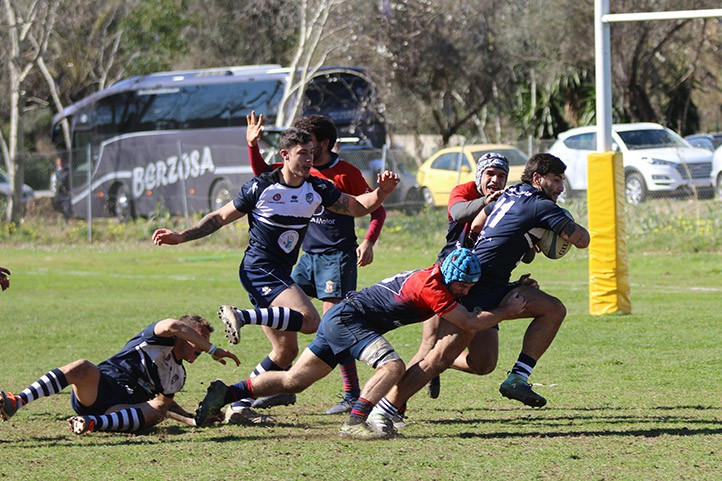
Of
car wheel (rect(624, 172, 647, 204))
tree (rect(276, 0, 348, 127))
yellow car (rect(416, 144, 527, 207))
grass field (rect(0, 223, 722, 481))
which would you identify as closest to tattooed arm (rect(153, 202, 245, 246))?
grass field (rect(0, 223, 722, 481))

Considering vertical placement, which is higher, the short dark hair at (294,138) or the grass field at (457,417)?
the short dark hair at (294,138)

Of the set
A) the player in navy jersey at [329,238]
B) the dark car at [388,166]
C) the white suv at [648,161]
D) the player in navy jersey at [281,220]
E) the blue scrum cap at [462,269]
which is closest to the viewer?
the blue scrum cap at [462,269]

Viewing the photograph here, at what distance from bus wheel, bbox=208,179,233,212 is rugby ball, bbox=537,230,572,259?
869 inches

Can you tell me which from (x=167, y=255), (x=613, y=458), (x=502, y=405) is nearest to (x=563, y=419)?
(x=502, y=405)

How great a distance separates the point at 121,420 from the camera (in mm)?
7242

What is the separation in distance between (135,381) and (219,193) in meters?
22.3

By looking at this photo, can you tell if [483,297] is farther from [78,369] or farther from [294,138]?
[78,369]

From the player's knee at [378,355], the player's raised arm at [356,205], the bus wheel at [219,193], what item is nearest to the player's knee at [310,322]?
the player's knee at [378,355]

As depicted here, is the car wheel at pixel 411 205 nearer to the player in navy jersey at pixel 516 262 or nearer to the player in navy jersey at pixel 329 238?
the player in navy jersey at pixel 329 238

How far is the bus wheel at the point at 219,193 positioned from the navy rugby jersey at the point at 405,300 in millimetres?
22294

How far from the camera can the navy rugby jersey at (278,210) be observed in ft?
25.9

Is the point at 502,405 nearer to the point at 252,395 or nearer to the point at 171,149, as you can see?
the point at 252,395

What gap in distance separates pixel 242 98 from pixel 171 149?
327 centimetres

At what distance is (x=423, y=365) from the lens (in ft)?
23.5
